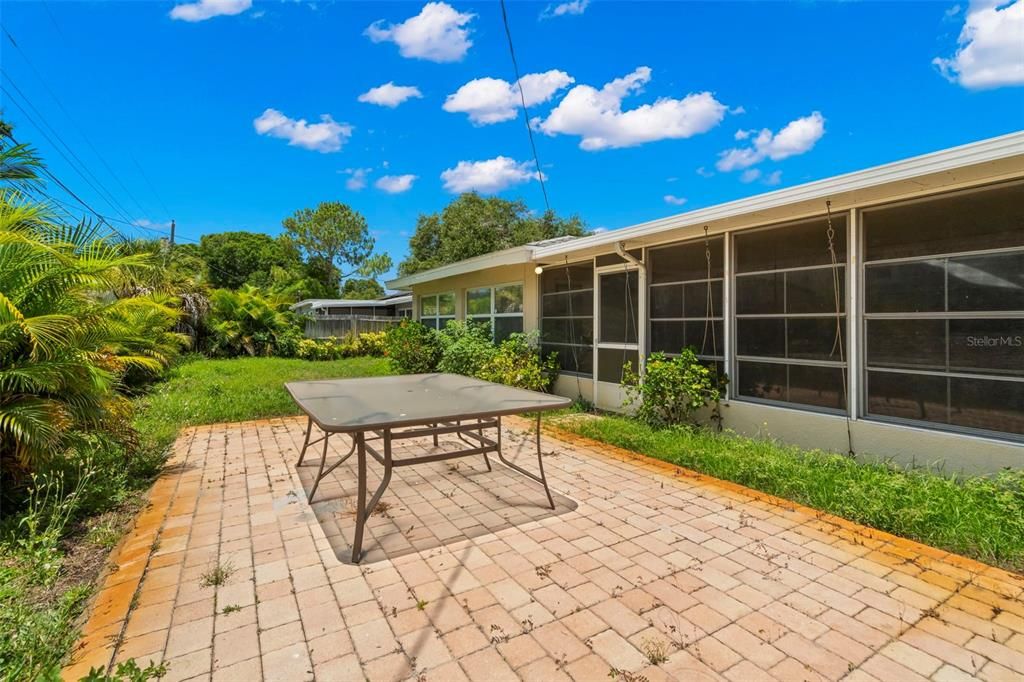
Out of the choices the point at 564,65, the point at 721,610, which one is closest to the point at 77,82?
the point at 564,65

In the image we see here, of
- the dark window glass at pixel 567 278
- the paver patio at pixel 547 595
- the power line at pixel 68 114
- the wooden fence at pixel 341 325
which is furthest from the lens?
the wooden fence at pixel 341 325

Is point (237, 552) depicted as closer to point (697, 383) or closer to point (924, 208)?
point (697, 383)

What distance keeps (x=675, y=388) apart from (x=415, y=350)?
7.08m

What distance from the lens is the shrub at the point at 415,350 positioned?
11070 mm

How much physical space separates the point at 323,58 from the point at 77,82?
17.4 feet

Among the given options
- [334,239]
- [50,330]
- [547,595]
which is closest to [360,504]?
[547,595]

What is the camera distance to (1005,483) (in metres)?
3.37

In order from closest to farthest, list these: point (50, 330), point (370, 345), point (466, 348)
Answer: point (50, 330), point (466, 348), point (370, 345)

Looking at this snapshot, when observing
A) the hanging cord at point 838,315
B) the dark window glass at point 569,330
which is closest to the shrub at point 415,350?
the dark window glass at point 569,330

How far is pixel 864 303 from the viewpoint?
441 cm

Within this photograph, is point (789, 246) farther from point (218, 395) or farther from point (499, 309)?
point (218, 395)

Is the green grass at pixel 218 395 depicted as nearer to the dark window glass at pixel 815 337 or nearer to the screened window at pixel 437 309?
the screened window at pixel 437 309

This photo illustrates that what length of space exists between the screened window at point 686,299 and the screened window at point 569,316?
1.29 m

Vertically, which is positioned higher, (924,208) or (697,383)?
(924,208)
